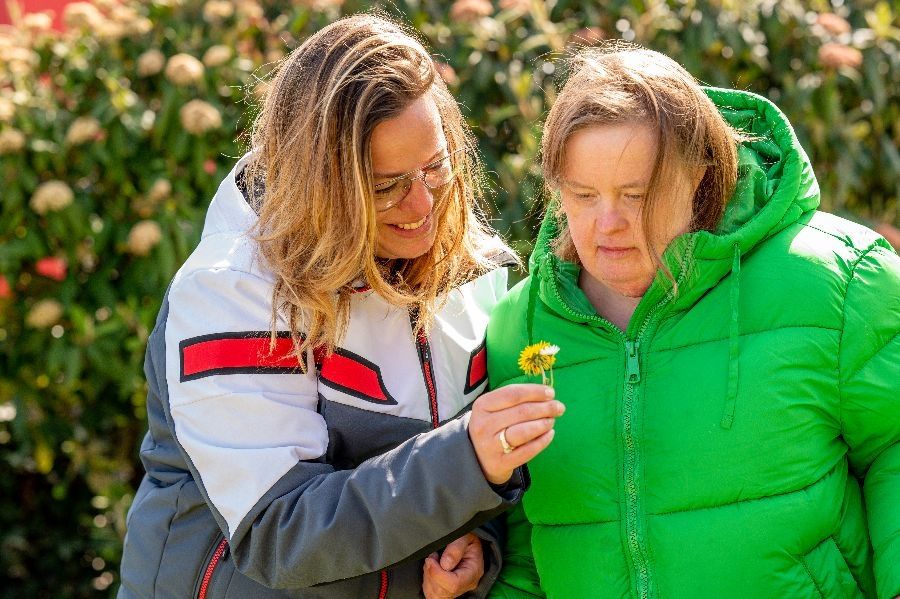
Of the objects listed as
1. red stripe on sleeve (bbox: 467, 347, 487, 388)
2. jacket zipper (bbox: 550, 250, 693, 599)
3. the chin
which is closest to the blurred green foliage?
red stripe on sleeve (bbox: 467, 347, 487, 388)

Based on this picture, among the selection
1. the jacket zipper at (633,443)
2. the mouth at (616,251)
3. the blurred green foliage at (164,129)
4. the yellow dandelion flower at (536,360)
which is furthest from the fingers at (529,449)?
the blurred green foliage at (164,129)

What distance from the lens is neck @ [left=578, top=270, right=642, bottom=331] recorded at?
89.2 inches

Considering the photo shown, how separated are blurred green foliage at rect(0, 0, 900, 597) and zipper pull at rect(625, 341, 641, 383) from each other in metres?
1.52

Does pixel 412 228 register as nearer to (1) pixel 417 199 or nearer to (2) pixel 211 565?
(1) pixel 417 199

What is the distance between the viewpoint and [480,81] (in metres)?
3.91

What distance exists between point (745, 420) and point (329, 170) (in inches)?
34.1

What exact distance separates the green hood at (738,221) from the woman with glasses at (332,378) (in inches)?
9.9

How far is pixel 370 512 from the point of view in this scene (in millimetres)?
1964

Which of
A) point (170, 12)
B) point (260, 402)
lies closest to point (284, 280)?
point (260, 402)

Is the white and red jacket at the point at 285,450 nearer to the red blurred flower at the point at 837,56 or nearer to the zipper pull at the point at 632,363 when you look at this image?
the zipper pull at the point at 632,363

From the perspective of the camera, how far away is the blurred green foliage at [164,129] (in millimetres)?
3777

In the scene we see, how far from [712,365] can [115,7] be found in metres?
2.85

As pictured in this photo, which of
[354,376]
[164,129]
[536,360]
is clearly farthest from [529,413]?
[164,129]

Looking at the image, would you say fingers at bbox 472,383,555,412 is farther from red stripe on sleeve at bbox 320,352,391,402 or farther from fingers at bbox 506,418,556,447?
red stripe on sleeve at bbox 320,352,391,402
